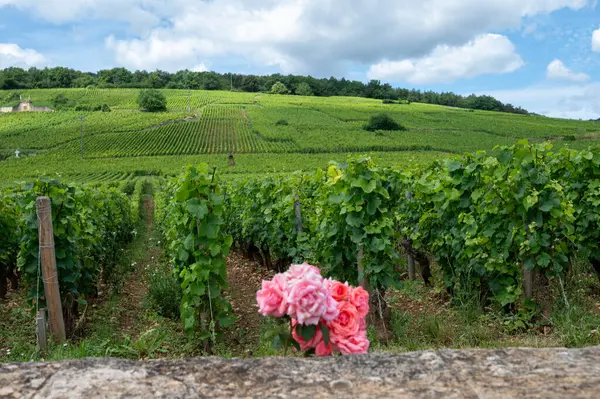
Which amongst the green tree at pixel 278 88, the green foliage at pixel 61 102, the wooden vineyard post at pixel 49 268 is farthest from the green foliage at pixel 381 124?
the wooden vineyard post at pixel 49 268

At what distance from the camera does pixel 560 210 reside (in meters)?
5.44

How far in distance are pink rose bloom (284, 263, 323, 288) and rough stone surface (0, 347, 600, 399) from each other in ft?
1.10

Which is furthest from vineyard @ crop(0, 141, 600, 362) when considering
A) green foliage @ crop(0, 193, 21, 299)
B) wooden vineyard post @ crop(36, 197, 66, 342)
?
green foliage @ crop(0, 193, 21, 299)

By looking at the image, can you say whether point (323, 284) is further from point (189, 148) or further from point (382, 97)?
point (382, 97)

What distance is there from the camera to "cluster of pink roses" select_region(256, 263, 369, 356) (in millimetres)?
2154

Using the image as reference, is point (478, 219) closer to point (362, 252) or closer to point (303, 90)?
point (362, 252)

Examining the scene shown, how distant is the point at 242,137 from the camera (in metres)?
65.1

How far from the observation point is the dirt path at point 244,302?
6.28 metres

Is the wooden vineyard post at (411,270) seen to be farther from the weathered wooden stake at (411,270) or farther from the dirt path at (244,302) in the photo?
the dirt path at (244,302)

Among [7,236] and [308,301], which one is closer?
[308,301]

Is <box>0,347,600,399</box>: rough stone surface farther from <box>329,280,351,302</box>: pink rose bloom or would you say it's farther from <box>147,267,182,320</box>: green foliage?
<box>147,267,182,320</box>: green foliage

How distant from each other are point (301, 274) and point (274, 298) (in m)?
0.16

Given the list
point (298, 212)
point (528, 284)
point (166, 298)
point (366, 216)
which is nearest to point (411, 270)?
point (298, 212)

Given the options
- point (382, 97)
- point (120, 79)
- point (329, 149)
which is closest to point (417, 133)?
point (329, 149)
